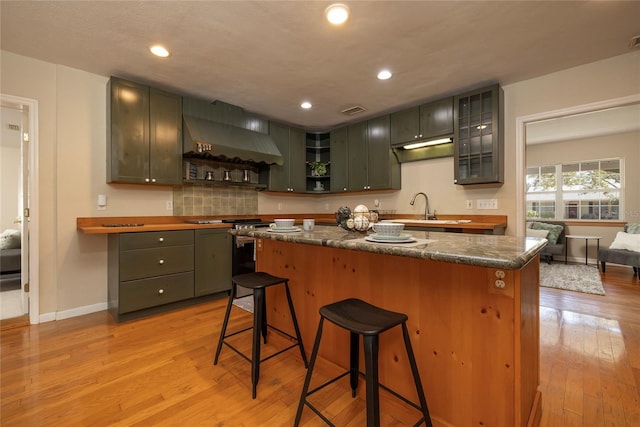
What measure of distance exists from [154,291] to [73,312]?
0.84 m

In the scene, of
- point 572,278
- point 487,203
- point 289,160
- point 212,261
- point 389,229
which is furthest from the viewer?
point 289,160

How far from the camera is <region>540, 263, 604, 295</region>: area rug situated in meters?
3.81

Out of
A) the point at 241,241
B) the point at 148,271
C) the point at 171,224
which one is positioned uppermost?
the point at 171,224

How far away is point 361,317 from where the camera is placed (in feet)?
4.05

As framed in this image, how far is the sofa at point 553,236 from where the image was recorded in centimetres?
547

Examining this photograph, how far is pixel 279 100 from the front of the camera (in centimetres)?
369

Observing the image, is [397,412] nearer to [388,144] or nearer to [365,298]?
[365,298]

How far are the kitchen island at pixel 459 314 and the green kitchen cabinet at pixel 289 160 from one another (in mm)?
2792

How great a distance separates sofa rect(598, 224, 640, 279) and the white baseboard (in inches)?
280

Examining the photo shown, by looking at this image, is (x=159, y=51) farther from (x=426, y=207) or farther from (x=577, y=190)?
(x=577, y=190)

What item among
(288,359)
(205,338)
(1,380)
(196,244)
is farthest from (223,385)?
(196,244)

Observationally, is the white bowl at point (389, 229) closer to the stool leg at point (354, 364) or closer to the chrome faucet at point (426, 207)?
the stool leg at point (354, 364)

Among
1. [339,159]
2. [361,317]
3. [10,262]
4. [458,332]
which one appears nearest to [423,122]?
[339,159]

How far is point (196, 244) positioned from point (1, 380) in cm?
168
